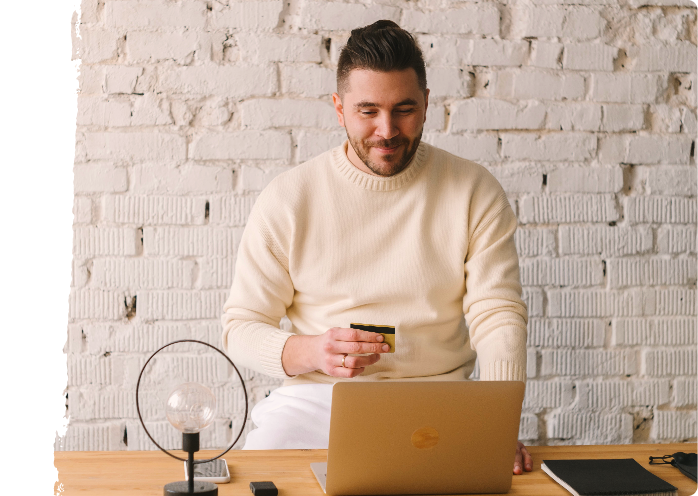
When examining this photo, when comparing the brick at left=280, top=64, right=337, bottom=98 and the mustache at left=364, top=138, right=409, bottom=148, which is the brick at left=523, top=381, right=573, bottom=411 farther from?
A: the brick at left=280, top=64, right=337, bottom=98

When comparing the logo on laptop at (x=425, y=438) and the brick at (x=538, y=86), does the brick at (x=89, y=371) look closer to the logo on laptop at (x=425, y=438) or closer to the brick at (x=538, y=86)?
the logo on laptop at (x=425, y=438)

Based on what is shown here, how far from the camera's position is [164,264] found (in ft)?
6.49

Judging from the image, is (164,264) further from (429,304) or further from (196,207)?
(429,304)

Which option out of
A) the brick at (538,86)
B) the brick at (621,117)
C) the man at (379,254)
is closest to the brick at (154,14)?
the man at (379,254)

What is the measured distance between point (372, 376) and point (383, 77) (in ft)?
2.34

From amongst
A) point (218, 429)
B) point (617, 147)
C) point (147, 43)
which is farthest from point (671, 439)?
point (147, 43)

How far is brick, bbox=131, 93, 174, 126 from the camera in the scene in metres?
1.96

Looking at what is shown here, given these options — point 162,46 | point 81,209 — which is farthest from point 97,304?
point 162,46

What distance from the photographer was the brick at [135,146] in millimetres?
1951

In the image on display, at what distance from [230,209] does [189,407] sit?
1093 millimetres

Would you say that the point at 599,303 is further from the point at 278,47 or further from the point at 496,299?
the point at 278,47

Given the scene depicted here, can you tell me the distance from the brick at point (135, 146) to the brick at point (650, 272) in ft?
4.47

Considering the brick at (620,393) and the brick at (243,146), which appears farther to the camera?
the brick at (620,393)

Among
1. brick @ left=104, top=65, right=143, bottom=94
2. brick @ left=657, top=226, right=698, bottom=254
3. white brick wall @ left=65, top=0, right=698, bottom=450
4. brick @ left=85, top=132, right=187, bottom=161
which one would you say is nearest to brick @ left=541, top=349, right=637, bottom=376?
white brick wall @ left=65, top=0, right=698, bottom=450
